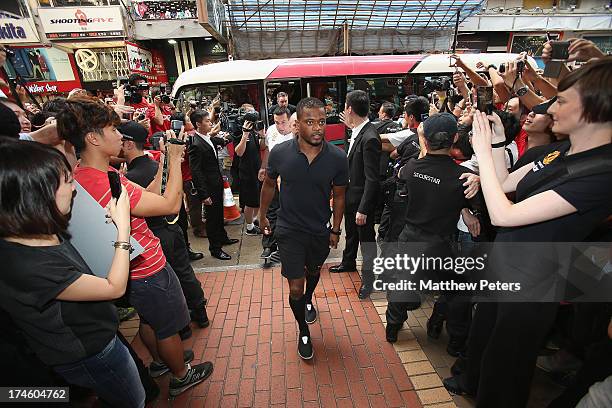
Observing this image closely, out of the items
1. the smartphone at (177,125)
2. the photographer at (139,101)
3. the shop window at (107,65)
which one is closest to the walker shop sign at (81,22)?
the shop window at (107,65)

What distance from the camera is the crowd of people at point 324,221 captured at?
1.33 metres

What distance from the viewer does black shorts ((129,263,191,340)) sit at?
6.68ft

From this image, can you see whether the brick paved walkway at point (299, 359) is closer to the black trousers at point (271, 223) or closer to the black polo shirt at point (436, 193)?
the black trousers at point (271, 223)

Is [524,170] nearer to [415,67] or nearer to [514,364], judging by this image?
[514,364]

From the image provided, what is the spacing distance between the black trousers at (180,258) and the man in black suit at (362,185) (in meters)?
1.72

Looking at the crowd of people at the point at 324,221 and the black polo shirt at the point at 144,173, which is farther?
the black polo shirt at the point at 144,173

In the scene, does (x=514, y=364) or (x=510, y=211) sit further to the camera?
(x=514, y=364)

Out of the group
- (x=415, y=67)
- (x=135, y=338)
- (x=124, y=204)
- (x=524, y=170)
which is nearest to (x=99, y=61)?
(x=415, y=67)

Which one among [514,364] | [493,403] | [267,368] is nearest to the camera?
[514,364]

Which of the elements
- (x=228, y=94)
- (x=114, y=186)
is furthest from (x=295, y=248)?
(x=228, y=94)

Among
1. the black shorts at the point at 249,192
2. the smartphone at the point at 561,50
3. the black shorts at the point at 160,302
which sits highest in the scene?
the smartphone at the point at 561,50

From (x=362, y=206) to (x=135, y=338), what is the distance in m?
2.63

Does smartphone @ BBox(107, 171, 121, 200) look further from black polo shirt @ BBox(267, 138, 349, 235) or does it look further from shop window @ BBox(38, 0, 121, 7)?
shop window @ BBox(38, 0, 121, 7)

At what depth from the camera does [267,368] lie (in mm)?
2639
